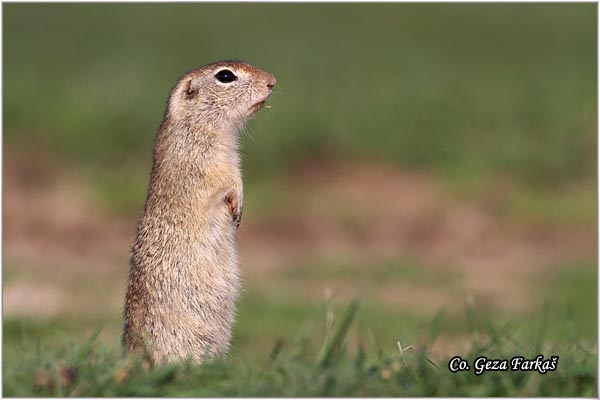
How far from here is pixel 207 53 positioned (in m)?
15.9

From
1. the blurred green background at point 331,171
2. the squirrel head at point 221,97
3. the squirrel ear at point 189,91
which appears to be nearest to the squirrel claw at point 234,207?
the squirrel head at point 221,97

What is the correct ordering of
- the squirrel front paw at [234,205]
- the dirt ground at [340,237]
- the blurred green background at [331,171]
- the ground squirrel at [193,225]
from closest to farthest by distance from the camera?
1. the ground squirrel at [193,225]
2. the squirrel front paw at [234,205]
3. the blurred green background at [331,171]
4. the dirt ground at [340,237]

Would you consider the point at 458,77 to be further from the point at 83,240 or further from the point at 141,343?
the point at 141,343

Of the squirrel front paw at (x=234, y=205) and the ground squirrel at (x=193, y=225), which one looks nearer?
the ground squirrel at (x=193, y=225)

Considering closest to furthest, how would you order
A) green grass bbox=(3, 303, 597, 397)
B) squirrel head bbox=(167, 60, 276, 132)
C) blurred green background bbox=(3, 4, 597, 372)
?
1. green grass bbox=(3, 303, 597, 397)
2. squirrel head bbox=(167, 60, 276, 132)
3. blurred green background bbox=(3, 4, 597, 372)

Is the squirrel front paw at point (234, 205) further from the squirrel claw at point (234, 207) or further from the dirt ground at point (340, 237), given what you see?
the dirt ground at point (340, 237)

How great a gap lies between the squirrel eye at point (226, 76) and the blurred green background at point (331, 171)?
3.19m

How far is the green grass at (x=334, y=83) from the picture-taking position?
13.5 m

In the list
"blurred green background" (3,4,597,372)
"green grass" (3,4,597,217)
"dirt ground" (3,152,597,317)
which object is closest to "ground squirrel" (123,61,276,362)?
"blurred green background" (3,4,597,372)

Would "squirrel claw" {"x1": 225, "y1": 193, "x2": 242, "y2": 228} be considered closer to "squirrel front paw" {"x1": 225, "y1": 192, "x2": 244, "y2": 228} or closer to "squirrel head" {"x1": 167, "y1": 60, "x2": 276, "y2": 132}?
"squirrel front paw" {"x1": 225, "y1": 192, "x2": 244, "y2": 228}

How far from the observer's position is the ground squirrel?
191 inches

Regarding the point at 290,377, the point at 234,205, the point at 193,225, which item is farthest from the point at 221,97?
the point at 290,377

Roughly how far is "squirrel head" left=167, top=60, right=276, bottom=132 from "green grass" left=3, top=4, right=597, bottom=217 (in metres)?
5.99

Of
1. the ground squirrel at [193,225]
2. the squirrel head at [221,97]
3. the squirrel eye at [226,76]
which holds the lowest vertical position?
the ground squirrel at [193,225]
